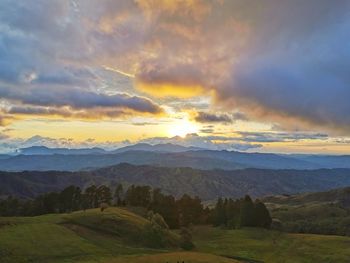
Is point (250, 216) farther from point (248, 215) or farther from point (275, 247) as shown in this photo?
point (275, 247)

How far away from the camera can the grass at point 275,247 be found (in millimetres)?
99675

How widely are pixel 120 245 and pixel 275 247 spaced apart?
44841 mm

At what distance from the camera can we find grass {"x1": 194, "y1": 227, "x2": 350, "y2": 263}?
9968cm

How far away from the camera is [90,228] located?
114 metres

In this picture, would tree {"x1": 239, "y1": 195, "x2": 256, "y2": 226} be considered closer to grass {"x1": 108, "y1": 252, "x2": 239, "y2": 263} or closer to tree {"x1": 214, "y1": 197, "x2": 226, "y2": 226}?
tree {"x1": 214, "y1": 197, "x2": 226, "y2": 226}

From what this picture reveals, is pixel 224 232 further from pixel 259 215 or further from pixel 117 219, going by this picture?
pixel 117 219

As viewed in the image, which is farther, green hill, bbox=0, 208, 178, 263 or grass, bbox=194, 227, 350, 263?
grass, bbox=194, 227, 350, 263

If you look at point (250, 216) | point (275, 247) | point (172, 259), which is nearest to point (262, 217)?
point (250, 216)

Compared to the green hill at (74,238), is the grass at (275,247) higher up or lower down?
lower down

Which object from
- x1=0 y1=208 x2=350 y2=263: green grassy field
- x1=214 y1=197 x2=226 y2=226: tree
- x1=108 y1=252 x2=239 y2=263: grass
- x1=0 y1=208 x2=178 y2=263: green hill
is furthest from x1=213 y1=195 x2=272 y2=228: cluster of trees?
x1=108 y1=252 x2=239 y2=263: grass

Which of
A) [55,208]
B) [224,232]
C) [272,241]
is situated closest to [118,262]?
[272,241]

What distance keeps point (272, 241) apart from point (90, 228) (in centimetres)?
5612

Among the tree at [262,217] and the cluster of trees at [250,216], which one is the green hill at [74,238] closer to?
the cluster of trees at [250,216]

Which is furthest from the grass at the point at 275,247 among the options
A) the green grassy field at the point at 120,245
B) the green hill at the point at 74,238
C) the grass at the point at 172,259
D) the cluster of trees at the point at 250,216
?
the grass at the point at 172,259
